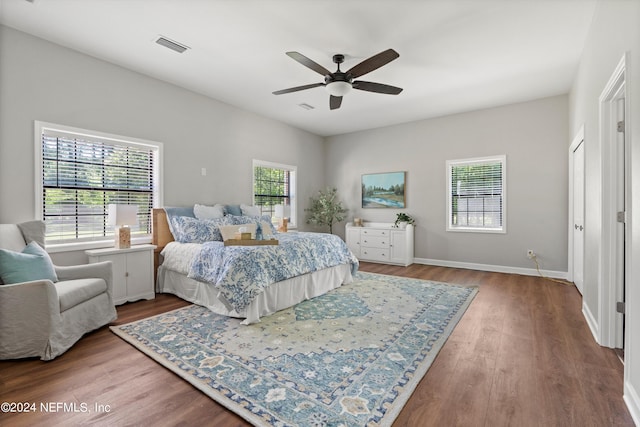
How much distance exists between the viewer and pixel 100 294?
9.40ft

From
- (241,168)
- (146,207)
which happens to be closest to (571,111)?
(241,168)

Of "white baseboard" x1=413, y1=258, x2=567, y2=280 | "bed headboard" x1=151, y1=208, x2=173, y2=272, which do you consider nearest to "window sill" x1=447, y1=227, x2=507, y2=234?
"white baseboard" x1=413, y1=258, x2=567, y2=280

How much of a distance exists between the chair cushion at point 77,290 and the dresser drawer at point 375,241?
4.66 m

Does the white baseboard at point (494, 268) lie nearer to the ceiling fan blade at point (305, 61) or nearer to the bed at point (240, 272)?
the bed at point (240, 272)

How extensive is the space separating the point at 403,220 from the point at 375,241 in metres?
0.72

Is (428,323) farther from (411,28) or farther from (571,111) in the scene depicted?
(571,111)

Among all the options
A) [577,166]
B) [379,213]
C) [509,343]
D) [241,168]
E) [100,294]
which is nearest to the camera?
[509,343]

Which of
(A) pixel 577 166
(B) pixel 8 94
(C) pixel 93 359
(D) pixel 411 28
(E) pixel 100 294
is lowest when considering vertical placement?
(C) pixel 93 359

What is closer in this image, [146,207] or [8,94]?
[8,94]

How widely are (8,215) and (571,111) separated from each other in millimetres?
7265

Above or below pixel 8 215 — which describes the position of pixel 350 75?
above

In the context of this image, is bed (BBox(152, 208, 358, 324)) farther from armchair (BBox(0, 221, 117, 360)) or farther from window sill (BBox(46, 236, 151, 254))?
armchair (BBox(0, 221, 117, 360))

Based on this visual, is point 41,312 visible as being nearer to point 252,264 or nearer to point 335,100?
point 252,264

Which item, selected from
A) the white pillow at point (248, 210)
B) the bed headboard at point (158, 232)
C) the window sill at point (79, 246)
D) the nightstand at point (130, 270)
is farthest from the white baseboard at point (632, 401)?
the window sill at point (79, 246)
